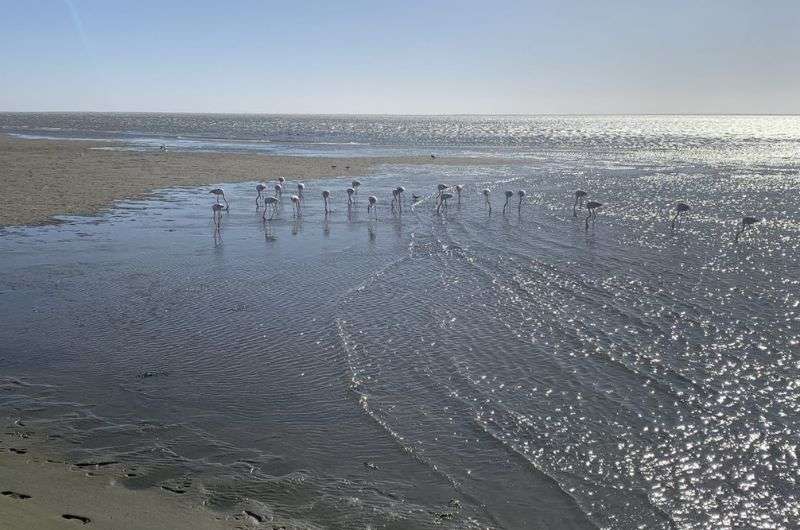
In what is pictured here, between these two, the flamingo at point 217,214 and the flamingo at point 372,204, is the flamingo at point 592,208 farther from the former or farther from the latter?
the flamingo at point 217,214

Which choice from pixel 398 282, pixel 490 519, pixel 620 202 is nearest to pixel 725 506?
pixel 490 519

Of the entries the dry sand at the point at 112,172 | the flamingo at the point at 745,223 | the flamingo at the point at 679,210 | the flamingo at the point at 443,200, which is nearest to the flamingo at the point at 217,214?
the dry sand at the point at 112,172

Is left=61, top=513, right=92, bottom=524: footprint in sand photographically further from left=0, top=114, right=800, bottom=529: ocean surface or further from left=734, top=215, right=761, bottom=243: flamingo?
left=734, top=215, right=761, bottom=243: flamingo

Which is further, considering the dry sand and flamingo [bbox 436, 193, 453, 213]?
flamingo [bbox 436, 193, 453, 213]

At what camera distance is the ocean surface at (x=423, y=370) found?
6.68 metres

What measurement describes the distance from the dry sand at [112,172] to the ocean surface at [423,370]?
488 cm

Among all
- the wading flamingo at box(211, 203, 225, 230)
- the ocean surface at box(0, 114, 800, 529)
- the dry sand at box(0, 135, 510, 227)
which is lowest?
the ocean surface at box(0, 114, 800, 529)

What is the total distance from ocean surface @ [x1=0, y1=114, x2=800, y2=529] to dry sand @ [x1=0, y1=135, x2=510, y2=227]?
16.0ft

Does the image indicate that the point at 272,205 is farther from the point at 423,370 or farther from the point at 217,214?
the point at 423,370

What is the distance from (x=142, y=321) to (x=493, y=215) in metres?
15.9

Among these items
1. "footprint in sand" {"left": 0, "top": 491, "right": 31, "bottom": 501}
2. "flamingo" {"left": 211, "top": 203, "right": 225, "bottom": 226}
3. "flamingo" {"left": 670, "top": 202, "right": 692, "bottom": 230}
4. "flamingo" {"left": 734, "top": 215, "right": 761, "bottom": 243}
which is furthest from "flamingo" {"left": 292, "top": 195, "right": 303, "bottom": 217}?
"footprint in sand" {"left": 0, "top": 491, "right": 31, "bottom": 501}

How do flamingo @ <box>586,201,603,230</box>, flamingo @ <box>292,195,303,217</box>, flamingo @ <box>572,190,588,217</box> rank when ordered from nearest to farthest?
flamingo @ <box>586,201,603,230</box> < flamingo @ <box>292,195,303,217</box> < flamingo @ <box>572,190,588,217</box>

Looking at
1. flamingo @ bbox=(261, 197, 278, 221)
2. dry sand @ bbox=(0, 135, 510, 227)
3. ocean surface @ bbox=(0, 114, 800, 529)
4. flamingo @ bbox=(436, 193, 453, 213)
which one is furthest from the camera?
flamingo @ bbox=(436, 193, 453, 213)

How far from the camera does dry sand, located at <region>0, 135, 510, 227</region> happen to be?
24203mm
